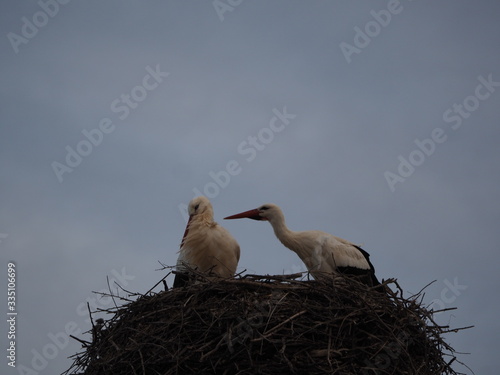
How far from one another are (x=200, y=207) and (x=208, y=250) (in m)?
0.49

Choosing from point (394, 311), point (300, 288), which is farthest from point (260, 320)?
point (394, 311)

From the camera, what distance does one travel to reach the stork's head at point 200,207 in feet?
17.1

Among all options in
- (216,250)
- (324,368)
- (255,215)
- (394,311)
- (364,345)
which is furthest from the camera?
(255,215)

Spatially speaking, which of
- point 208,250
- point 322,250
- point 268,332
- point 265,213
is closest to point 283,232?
point 265,213

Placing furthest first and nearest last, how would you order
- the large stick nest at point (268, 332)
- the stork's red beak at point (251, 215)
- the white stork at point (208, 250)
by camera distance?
the stork's red beak at point (251, 215), the white stork at point (208, 250), the large stick nest at point (268, 332)

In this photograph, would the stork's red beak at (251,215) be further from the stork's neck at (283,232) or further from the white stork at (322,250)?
the stork's neck at (283,232)

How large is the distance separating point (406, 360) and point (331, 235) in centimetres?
171

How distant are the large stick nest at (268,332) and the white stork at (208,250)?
2.97 ft

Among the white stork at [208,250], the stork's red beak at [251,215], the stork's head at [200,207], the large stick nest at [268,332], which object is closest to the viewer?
the large stick nest at [268,332]

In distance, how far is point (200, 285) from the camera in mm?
3854

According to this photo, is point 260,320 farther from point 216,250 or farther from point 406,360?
point 216,250

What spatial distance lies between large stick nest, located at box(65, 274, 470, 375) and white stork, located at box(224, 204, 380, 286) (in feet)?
3.12

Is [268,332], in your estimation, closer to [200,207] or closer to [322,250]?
[322,250]

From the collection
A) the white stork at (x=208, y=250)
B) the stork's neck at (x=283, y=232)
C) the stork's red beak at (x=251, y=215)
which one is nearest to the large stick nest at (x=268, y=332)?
the white stork at (x=208, y=250)
